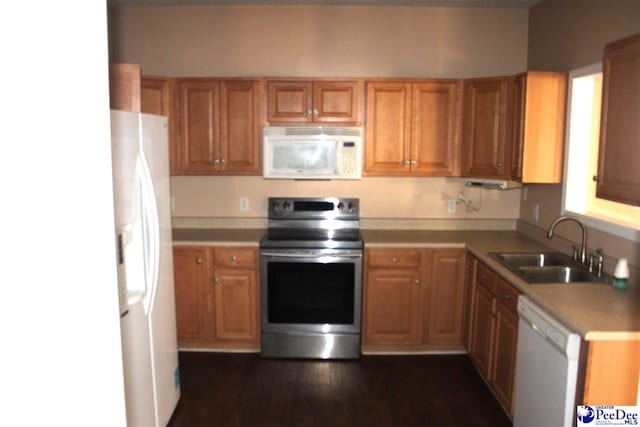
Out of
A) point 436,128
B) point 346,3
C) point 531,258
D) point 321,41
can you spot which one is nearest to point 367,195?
point 436,128

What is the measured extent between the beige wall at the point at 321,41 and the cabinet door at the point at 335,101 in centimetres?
32

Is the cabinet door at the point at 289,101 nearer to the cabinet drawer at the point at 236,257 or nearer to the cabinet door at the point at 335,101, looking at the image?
the cabinet door at the point at 335,101

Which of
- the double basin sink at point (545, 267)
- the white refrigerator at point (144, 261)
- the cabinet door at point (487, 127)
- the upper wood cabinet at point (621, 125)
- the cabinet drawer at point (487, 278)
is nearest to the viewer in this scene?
the upper wood cabinet at point (621, 125)

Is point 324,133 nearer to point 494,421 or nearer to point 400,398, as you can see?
point 400,398

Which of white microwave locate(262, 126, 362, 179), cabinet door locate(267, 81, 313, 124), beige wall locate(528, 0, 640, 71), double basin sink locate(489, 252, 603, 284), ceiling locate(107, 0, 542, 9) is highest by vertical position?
ceiling locate(107, 0, 542, 9)

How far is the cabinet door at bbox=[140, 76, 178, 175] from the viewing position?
3.70m

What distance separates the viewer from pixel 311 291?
3.64 meters

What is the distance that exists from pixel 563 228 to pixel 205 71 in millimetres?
2934

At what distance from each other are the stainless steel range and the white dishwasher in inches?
53.4

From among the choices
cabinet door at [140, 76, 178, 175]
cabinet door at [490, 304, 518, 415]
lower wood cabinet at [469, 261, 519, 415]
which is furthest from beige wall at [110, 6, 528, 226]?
cabinet door at [490, 304, 518, 415]

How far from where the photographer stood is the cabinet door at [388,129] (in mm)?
3773

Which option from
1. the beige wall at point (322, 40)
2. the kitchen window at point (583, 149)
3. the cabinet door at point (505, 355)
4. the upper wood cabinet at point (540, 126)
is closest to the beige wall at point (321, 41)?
the beige wall at point (322, 40)

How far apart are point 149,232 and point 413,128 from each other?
2.20 meters

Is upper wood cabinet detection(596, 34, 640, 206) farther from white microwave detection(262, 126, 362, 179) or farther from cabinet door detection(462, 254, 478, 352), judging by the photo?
white microwave detection(262, 126, 362, 179)
